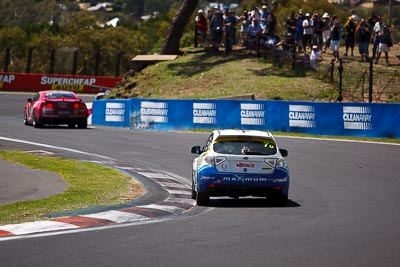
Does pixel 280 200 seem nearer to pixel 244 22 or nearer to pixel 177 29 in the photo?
pixel 244 22

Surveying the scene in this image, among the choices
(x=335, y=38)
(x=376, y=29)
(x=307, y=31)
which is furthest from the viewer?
(x=307, y=31)

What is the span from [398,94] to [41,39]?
47.6m

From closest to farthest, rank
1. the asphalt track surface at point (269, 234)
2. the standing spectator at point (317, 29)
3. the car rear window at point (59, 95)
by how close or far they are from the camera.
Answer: the asphalt track surface at point (269, 234), the car rear window at point (59, 95), the standing spectator at point (317, 29)

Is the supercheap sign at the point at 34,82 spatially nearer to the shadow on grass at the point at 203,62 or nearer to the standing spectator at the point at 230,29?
the shadow on grass at the point at 203,62

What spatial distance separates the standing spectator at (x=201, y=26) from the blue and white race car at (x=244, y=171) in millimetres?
30679

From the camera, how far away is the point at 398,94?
1474 inches

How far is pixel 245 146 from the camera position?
1603 centimetres

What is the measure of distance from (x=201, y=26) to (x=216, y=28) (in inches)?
90.3

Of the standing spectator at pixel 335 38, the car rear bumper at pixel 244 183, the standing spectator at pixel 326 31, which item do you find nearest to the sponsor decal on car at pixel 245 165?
the car rear bumper at pixel 244 183

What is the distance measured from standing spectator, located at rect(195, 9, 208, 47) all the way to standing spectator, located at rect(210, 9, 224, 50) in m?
0.84

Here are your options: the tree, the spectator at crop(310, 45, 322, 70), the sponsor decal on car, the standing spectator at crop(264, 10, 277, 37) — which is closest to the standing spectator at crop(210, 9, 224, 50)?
the standing spectator at crop(264, 10, 277, 37)

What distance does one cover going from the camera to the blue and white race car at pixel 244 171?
51.5 ft

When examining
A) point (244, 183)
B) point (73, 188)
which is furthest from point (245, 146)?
point (73, 188)

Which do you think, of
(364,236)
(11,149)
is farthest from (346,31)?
(364,236)
